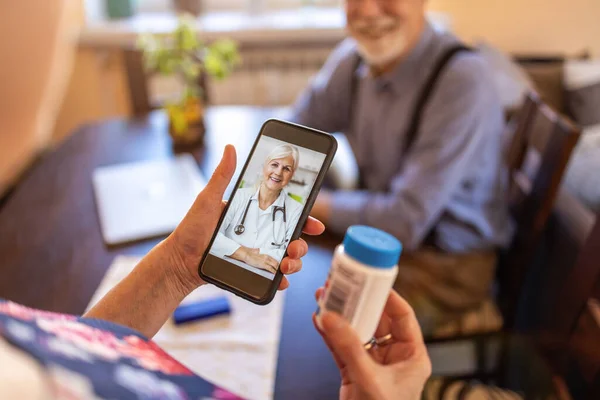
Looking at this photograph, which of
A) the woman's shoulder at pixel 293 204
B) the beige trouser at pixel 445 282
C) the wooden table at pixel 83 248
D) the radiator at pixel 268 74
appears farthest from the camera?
the radiator at pixel 268 74

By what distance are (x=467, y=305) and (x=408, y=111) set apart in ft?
1.74

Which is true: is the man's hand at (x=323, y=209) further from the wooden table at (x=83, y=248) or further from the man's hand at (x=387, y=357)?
the man's hand at (x=387, y=357)

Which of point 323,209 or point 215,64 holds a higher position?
point 215,64

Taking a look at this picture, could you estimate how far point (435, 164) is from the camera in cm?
103

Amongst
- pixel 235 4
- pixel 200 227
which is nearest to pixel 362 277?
pixel 200 227

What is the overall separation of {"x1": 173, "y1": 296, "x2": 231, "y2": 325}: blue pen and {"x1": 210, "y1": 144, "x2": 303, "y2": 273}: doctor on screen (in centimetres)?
18

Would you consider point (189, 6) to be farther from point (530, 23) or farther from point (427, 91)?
point (530, 23)

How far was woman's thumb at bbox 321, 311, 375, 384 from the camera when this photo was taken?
38 cm

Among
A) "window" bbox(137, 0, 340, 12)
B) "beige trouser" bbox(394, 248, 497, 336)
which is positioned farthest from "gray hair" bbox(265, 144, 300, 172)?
"window" bbox(137, 0, 340, 12)

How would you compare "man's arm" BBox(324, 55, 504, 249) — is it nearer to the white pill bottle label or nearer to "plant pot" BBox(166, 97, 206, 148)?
"plant pot" BBox(166, 97, 206, 148)

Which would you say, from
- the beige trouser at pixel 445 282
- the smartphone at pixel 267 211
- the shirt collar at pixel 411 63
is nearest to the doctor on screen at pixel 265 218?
the smartphone at pixel 267 211

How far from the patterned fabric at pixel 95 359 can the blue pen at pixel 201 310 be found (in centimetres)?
28

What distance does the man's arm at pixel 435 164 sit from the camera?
1.02 metres

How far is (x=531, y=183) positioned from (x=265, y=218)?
0.83m
